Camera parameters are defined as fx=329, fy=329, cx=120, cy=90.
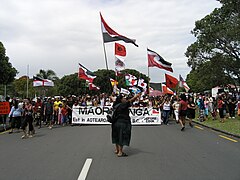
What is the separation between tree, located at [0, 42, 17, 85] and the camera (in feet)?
98.0

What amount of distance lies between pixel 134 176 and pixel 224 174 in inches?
73.5

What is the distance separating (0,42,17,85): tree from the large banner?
13573mm

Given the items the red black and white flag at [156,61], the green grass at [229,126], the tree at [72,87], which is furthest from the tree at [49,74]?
the green grass at [229,126]

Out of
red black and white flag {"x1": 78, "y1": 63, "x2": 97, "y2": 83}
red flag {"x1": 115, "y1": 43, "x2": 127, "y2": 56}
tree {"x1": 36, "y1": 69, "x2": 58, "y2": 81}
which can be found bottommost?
red black and white flag {"x1": 78, "y1": 63, "x2": 97, "y2": 83}

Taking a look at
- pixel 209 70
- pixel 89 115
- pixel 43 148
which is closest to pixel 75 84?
pixel 209 70

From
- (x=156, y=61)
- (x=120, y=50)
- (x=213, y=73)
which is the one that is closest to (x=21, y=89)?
(x=213, y=73)

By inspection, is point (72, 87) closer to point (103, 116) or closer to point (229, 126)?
point (103, 116)

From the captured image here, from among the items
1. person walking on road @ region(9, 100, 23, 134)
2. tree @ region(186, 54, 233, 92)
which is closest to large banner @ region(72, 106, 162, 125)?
person walking on road @ region(9, 100, 23, 134)

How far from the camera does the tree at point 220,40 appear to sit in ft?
100

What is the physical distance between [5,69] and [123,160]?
80.9 ft

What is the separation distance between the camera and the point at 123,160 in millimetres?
8266

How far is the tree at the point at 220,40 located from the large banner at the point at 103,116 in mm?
14433

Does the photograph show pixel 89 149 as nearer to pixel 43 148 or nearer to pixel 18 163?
pixel 43 148

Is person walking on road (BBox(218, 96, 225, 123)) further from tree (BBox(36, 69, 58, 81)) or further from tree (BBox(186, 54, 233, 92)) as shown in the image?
tree (BBox(36, 69, 58, 81))
